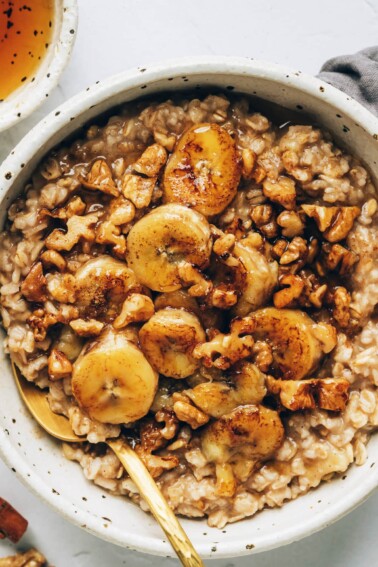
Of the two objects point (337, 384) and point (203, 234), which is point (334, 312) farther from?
point (203, 234)

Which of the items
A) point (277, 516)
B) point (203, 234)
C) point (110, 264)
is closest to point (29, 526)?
point (277, 516)

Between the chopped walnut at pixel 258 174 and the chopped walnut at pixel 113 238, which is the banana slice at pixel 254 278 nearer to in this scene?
the chopped walnut at pixel 258 174

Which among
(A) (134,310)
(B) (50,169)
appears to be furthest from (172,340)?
(B) (50,169)

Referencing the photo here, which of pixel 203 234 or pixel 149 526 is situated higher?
pixel 203 234

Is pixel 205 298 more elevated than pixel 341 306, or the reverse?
pixel 205 298

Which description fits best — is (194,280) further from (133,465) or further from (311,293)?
(133,465)

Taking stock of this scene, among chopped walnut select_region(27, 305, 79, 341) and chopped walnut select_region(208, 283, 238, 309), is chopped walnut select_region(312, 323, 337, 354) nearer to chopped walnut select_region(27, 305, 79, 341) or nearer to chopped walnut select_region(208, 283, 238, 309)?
chopped walnut select_region(208, 283, 238, 309)

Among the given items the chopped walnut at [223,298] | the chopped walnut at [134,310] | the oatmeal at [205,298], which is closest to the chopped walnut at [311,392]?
the oatmeal at [205,298]
